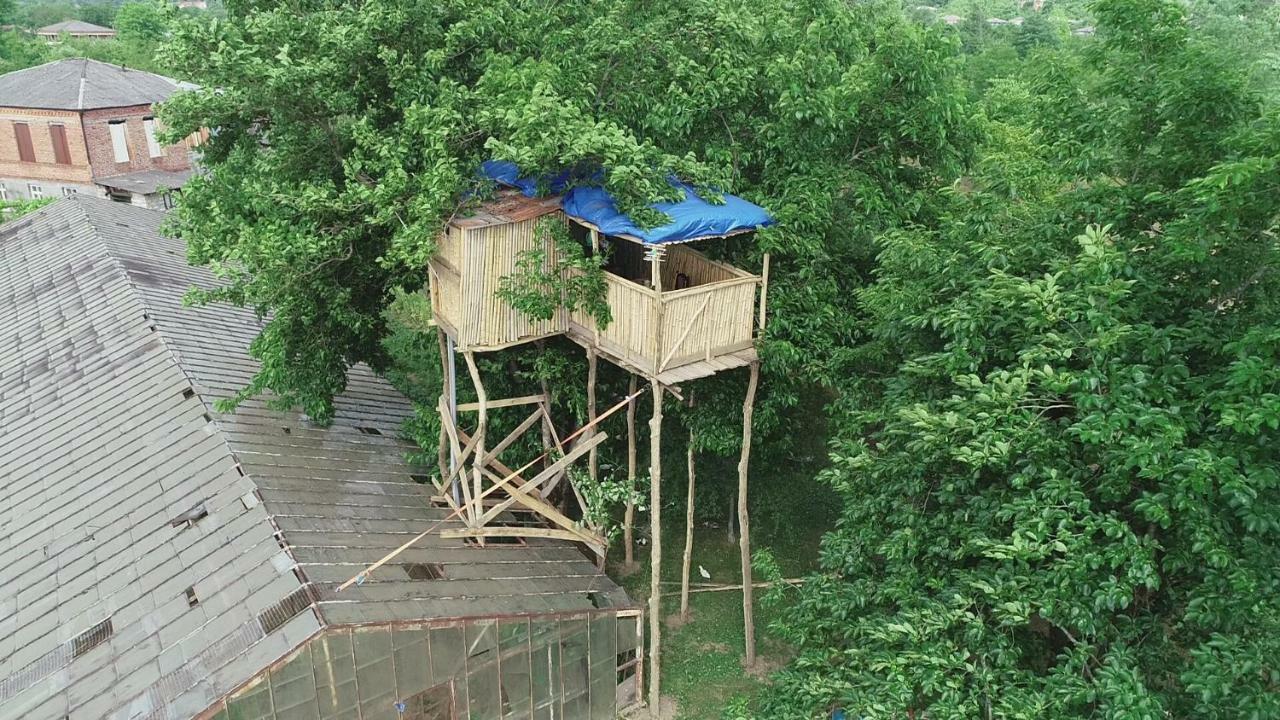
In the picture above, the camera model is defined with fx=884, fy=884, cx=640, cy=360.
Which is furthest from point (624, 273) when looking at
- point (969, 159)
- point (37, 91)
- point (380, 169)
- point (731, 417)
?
point (37, 91)

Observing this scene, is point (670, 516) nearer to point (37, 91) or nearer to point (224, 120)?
point (224, 120)

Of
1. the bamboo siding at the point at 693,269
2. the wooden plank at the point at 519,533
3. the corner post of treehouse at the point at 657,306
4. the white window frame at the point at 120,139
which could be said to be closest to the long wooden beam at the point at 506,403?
the wooden plank at the point at 519,533

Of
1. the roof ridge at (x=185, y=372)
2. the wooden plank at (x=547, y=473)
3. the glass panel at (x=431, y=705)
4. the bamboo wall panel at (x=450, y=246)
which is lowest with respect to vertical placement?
the glass panel at (x=431, y=705)

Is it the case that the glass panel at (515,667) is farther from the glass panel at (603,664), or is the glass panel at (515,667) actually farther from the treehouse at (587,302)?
the treehouse at (587,302)

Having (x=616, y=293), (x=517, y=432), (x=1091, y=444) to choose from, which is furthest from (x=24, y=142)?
(x=1091, y=444)

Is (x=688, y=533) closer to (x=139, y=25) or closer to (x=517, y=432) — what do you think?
(x=517, y=432)

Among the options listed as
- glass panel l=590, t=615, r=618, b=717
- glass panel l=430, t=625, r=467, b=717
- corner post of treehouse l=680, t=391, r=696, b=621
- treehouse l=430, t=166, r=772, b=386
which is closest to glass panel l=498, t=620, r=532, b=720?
glass panel l=430, t=625, r=467, b=717
